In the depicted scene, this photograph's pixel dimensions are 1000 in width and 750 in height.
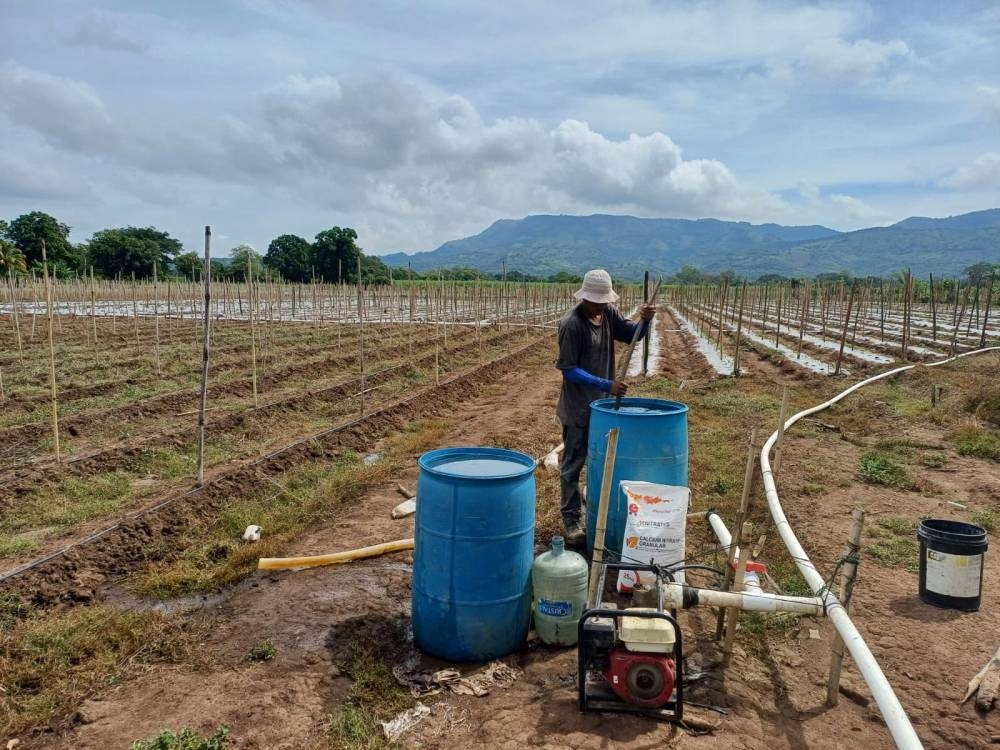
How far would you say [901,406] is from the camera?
964cm

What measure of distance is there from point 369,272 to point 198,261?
17.1m

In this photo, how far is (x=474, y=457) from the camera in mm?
3645

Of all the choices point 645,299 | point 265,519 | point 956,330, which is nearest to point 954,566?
point 645,299

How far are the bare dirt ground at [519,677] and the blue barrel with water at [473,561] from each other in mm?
188

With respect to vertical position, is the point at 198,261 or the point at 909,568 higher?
the point at 198,261

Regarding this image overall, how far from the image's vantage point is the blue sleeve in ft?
13.4

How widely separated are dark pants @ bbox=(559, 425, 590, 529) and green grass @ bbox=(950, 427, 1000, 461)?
5527 millimetres

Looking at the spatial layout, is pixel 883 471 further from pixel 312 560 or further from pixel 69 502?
pixel 69 502

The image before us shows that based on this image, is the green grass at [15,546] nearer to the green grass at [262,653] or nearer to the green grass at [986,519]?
the green grass at [262,653]

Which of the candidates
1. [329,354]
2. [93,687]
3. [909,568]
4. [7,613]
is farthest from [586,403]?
[329,354]

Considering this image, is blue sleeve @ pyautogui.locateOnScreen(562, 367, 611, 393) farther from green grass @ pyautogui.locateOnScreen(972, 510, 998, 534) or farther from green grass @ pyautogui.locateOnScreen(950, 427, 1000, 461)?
green grass @ pyautogui.locateOnScreen(950, 427, 1000, 461)

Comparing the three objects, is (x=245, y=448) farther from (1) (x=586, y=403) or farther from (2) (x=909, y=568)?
(2) (x=909, y=568)

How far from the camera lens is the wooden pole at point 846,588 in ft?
9.40

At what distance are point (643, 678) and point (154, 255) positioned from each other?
62.5 metres
